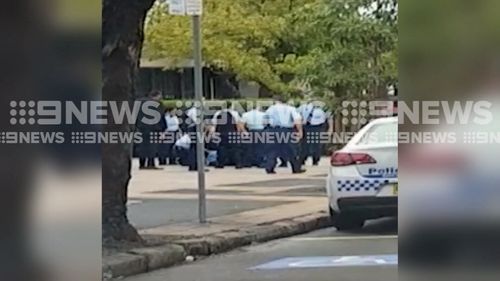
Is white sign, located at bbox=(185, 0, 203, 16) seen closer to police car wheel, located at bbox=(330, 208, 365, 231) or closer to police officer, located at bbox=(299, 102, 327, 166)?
police officer, located at bbox=(299, 102, 327, 166)

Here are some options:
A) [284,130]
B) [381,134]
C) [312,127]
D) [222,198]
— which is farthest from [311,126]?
[222,198]

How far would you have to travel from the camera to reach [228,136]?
646 centimetres

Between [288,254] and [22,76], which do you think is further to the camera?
[288,254]

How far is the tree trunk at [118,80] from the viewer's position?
6207 millimetres

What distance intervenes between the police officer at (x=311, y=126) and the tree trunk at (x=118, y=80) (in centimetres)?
106

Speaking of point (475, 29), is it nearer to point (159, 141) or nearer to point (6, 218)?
point (159, 141)

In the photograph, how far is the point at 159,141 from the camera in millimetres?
6430

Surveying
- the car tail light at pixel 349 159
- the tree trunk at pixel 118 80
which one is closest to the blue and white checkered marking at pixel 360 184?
the car tail light at pixel 349 159

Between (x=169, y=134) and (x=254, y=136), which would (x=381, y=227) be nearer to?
(x=254, y=136)

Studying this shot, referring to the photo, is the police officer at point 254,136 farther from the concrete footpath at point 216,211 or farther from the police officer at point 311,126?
the police officer at point 311,126

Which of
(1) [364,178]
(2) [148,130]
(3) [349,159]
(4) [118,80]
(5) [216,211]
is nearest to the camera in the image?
(4) [118,80]

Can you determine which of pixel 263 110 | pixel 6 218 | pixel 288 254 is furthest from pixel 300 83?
pixel 6 218

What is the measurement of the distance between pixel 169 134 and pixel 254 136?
52cm

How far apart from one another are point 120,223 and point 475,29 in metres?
2.43
